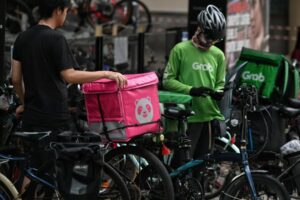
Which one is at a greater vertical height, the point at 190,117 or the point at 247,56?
the point at 247,56

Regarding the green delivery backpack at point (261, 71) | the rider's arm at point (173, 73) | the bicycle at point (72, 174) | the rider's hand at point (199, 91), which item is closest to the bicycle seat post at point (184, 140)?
the rider's hand at point (199, 91)

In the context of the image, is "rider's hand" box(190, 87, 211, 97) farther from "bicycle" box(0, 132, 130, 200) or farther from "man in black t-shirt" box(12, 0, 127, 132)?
"bicycle" box(0, 132, 130, 200)

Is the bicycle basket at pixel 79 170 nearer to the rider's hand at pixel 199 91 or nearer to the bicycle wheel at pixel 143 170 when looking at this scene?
the bicycle wheel at pixel 143 170

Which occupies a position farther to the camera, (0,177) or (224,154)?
(224,154)

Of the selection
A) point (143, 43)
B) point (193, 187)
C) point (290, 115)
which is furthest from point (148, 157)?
point (143, 43)

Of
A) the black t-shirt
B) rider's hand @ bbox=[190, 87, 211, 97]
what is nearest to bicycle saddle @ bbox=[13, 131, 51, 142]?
the black t-shirt

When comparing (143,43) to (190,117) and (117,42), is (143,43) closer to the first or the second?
(117,42)

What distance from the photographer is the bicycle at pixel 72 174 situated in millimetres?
4727

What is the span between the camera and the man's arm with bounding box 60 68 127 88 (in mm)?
4961

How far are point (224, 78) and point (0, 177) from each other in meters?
2.36

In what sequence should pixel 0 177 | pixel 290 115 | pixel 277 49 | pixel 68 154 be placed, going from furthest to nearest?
1. pixel 277 49
2. pixel 290 115
3. pixel 0 177
4. pixel 68 154

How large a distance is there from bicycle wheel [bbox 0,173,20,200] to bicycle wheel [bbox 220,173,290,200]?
1643 millimetres

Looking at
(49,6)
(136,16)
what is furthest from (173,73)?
(136,16)

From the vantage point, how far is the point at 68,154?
4703 mm
